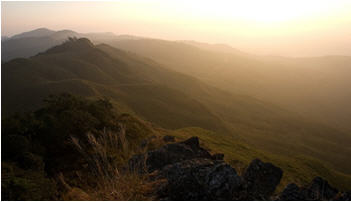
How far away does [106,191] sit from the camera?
4.18 metres

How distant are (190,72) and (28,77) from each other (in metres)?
85.8

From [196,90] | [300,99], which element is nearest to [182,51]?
[300,99]

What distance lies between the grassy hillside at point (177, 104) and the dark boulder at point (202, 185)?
19616mm

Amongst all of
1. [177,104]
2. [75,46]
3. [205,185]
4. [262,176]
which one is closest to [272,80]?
[177,104]

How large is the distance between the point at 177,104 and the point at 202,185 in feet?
143

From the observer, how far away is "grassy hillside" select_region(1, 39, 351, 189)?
39844 mm

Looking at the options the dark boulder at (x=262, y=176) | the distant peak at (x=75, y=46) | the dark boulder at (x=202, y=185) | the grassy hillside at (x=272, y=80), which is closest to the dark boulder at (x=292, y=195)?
the dark boulder at (x=262, y=176)

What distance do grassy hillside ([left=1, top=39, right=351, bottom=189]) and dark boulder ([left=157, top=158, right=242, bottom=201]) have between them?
772 inches

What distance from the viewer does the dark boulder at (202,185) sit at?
5.37m

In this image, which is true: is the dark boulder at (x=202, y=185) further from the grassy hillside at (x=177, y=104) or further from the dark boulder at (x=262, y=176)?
the grassy hillside at (x=177, y=104)

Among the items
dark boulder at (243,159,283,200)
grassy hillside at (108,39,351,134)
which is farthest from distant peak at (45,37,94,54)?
dark boulder at (243,159,283,200)

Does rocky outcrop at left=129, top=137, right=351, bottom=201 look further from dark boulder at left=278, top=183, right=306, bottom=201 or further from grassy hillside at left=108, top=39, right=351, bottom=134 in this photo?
grassy hillside at left=108, top=39, right=351, bottom=134

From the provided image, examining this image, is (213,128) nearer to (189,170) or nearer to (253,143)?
(253,143)

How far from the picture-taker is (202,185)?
5.50 metres
